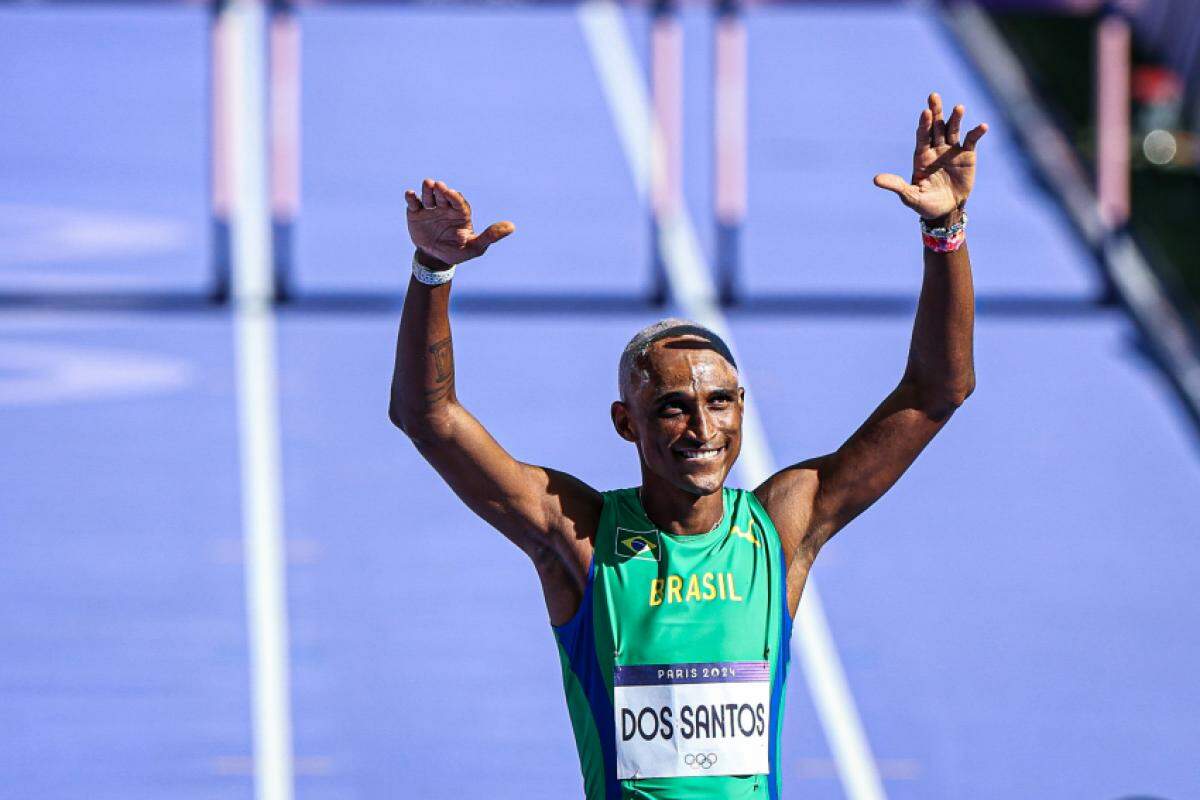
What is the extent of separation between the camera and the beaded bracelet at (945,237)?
3.83 m

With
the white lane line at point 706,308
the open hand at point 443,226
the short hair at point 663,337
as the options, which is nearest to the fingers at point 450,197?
the open hand at point 443,226

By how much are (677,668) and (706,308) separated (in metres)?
6.67

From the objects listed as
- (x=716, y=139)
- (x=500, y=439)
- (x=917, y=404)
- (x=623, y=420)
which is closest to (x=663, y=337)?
(x=623, y=420)

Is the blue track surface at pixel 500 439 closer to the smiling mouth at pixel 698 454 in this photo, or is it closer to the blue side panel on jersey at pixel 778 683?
the blue side panel on jersey at pixel 778 683

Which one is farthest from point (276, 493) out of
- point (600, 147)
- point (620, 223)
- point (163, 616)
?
point (600, 147)

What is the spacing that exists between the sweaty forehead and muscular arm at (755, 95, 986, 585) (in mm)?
357

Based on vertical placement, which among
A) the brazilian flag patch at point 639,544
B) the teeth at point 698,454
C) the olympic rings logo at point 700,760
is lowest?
the olympic rings logo at point 700,760

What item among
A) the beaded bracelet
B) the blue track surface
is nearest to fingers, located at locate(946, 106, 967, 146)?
the beaded bracelet

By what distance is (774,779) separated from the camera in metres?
3.77

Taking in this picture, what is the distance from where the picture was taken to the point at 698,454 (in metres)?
3.63

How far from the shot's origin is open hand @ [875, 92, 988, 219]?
3.77m

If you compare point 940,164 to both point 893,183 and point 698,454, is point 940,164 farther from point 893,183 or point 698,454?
point 698,454

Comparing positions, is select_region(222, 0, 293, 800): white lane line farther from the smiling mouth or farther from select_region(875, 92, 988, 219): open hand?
select_region(875, 92, 988, 219): open hand

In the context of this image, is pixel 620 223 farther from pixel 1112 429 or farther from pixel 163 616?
pixel 163 616
